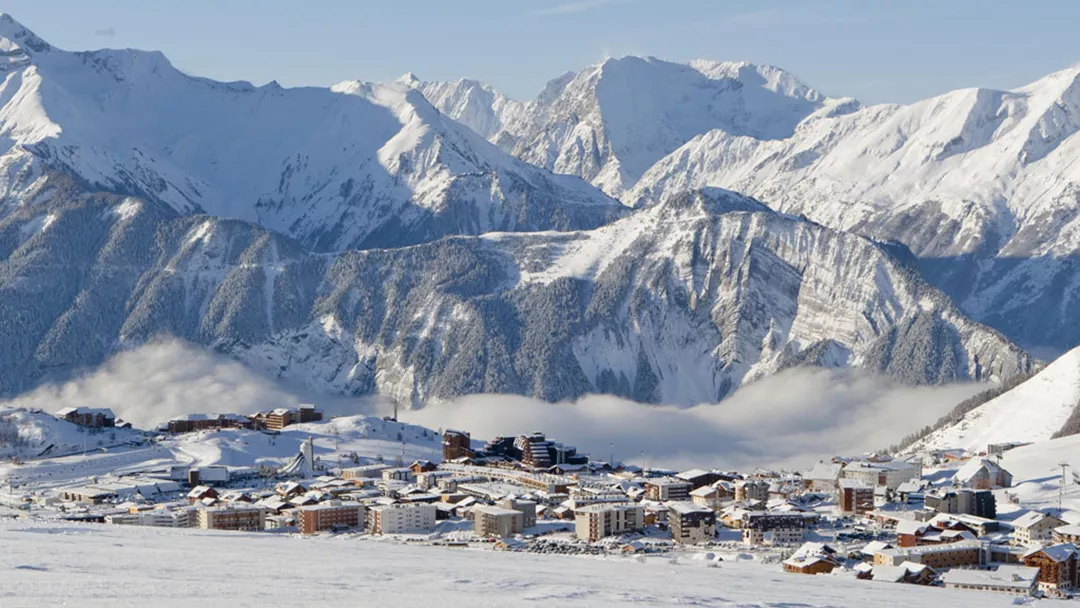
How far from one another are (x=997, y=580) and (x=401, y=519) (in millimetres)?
60044

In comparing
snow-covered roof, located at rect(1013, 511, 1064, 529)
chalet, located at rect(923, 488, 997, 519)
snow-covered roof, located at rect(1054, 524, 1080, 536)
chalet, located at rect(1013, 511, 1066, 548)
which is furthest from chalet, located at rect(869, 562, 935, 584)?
chalet, located at rect(923, 488, 997, 519)

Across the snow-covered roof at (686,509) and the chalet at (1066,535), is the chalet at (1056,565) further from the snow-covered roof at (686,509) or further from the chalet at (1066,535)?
the snow-covered roof at (686,509)

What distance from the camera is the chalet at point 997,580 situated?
13288 centimetres

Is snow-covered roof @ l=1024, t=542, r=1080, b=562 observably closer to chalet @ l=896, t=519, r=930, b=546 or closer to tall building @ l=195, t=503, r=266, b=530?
chalet @ l=896, t=519, r=930, b=546

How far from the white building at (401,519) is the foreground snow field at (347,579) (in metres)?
40.6

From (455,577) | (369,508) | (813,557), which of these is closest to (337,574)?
(455,577)

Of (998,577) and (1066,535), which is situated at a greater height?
(1066,535)

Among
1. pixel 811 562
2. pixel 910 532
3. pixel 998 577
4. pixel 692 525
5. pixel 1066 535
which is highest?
pixel 692 525

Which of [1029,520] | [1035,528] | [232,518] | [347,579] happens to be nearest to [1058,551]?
[1035,528]

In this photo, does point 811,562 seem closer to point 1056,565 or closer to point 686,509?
point 1056,565

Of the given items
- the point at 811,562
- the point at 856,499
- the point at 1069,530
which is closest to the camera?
the point at 811,562

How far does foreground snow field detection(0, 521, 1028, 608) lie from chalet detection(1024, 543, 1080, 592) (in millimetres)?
20567

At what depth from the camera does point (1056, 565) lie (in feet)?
472

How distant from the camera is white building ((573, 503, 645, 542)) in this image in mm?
169375
